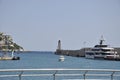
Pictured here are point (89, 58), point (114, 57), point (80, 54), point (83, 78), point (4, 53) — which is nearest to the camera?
point (83, 78)

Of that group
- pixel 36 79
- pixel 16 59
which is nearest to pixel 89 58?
pixel 16 59

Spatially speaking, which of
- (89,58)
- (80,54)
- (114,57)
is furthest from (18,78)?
(80,54)

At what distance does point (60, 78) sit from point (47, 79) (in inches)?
17.9

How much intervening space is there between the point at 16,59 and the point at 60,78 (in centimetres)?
9793

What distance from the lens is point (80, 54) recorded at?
635ft

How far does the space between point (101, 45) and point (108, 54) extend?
21.2ft

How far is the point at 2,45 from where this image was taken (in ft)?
429

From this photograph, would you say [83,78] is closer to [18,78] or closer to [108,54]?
[18,78]

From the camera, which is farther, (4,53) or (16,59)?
(4,53)

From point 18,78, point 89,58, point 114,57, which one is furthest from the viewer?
point 89,58

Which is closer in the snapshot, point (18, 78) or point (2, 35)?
point (18, 78)

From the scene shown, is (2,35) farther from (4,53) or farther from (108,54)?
(108,54)

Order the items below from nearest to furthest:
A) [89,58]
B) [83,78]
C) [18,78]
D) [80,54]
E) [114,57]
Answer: [18,78] → [83,78] → [114,57] → [89,58] → [80,54]

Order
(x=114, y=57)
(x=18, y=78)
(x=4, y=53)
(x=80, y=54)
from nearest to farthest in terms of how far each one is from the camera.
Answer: (x=18, y=78), (x=4, y=53), (x=114, y=57), (x=80, y=54)
